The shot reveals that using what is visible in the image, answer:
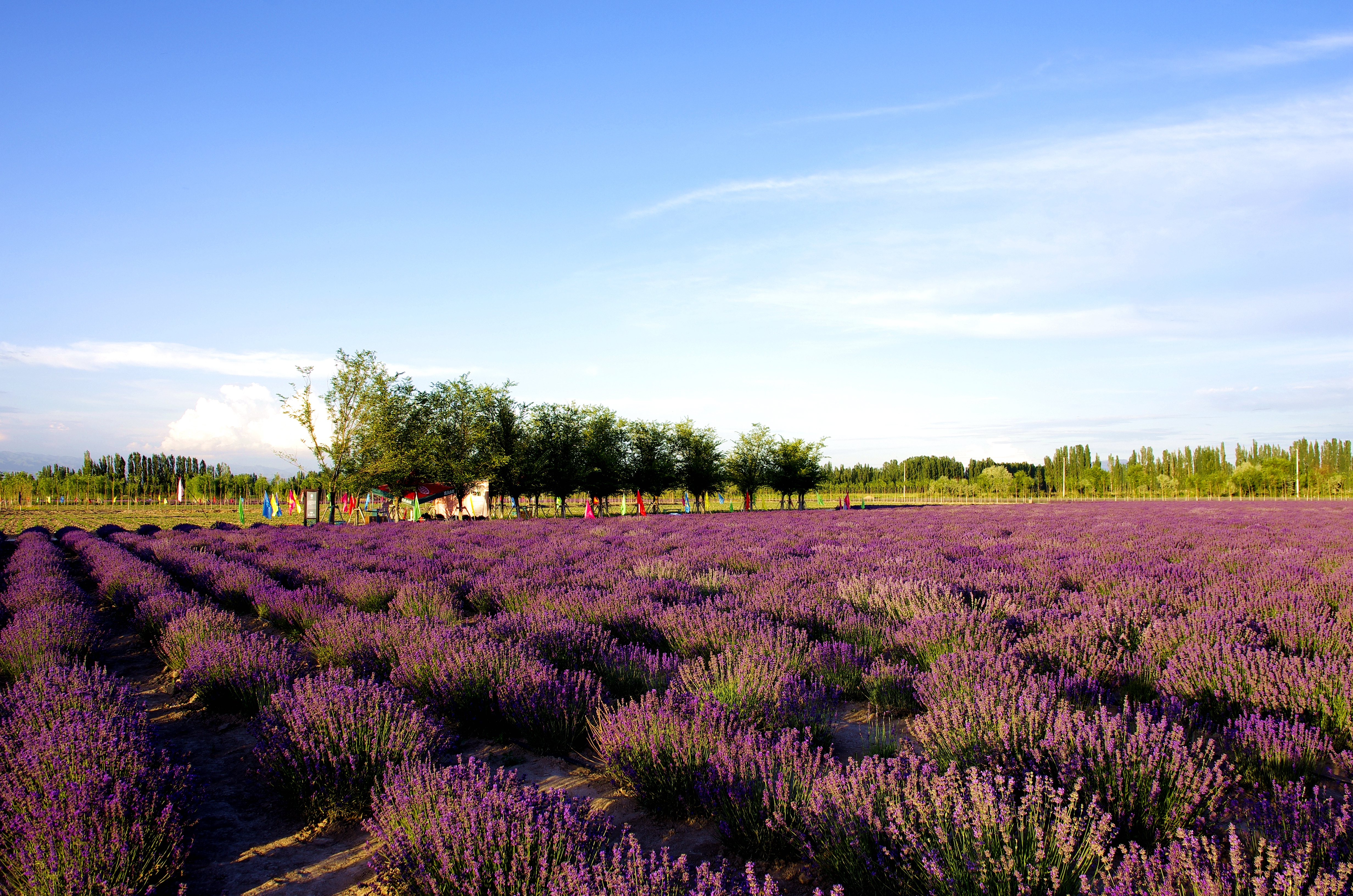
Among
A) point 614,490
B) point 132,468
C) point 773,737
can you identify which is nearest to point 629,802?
point 773,737

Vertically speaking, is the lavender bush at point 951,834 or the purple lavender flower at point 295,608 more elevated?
the lavender bush at point 951,834

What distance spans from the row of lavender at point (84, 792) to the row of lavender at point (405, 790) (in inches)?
19.0

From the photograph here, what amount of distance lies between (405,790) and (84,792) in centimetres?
113

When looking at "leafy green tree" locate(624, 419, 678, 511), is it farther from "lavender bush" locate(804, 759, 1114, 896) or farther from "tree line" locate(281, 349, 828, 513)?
"lavender bush" locate(804, 759, 1114, 896)

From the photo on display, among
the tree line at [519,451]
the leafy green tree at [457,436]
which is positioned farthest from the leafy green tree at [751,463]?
the leafy green tree at [457,436]

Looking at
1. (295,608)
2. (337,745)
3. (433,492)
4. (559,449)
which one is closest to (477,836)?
(337,745)

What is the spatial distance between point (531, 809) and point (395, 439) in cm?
2778

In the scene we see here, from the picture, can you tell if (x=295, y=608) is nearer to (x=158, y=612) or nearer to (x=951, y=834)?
(x=158, y=612)

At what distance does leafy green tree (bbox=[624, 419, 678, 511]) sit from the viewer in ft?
123

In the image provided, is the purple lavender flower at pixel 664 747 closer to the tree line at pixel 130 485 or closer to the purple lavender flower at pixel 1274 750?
the purple lavender flower at pixel 1274 750

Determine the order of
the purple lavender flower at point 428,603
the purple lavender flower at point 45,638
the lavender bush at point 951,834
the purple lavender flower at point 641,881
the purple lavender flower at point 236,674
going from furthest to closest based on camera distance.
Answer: the purple lavender flower at point 428,603
the purple lavender flower at point 45,638
the purple lavender flower at point 236,674
the lavender bush at point 951,834
the purple lavender flower at point 641,881

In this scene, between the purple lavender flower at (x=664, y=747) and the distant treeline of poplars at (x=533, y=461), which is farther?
the distant treeline of poplars at (x=533, y=461)

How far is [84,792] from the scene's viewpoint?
2.33 metres

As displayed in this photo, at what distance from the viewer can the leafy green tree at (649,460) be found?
37.4 metres
